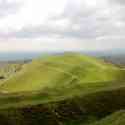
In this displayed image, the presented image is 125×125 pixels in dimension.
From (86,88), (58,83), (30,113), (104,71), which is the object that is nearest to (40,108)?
(30,113)

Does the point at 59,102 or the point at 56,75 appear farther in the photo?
the point at 56,75

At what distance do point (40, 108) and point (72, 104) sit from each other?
7.62m

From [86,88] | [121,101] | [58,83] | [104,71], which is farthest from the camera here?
[104,71]

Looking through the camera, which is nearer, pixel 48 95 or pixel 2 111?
pixel 2 111

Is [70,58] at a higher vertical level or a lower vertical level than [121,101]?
higher

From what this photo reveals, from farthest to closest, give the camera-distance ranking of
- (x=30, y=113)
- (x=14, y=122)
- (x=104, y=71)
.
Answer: (x=104, y=71), (x=30, y=113), (x=14, y=122)

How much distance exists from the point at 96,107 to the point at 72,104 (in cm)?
524

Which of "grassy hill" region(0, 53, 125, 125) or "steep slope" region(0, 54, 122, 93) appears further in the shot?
"steep slope" region(0, 54, 122, 93)

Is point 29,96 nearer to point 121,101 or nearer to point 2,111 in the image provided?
point 2,111

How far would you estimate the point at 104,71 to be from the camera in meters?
115

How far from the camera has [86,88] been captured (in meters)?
83.1

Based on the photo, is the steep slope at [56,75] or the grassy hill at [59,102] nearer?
the grassy hill at [59,102]

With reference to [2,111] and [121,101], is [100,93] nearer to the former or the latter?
[121,101]

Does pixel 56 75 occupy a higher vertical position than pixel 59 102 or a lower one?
higher
